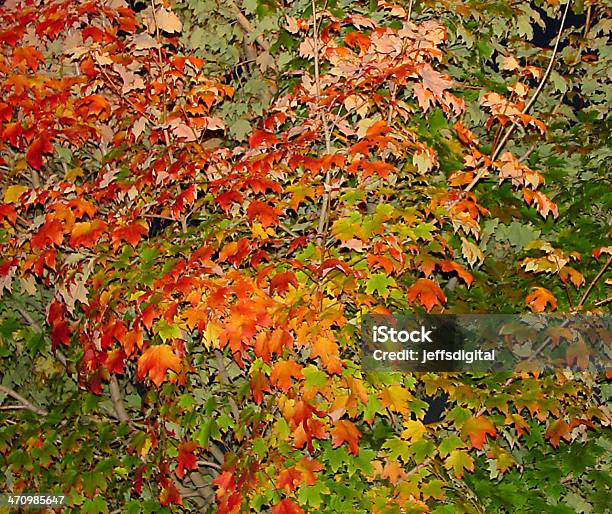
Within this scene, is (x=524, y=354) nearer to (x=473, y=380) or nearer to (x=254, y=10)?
(x=473, y=380)

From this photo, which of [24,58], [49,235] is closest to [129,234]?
[49,235]

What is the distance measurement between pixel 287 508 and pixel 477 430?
869 mm

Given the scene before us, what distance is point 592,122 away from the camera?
5.17 m

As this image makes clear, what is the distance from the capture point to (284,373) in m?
3.21

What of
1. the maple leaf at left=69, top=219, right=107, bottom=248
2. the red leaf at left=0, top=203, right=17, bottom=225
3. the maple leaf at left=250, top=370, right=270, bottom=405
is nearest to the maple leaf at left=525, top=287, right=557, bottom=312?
the maple leaf at left=250, top=370, right=270, bottom=405

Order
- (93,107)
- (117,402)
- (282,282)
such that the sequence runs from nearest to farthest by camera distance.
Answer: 1. (282,282)
2. (93,107)
3. (117,402)

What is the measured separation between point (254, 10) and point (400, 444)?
2.52m

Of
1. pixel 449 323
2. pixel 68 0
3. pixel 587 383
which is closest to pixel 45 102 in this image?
pixel 68 0

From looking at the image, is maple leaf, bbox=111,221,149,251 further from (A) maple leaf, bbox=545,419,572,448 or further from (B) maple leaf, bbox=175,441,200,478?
(A) maple leaf, bbox=545,419,572,448

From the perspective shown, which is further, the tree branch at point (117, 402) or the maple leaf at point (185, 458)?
the tree branch at point (117, 402)

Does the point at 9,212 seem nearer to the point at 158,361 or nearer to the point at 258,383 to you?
the point at 158,361

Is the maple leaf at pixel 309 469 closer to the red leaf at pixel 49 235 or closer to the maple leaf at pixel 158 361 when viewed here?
the maple leaf at pixel 158 361

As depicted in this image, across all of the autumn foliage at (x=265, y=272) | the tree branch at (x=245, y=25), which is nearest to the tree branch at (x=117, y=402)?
the autumn foliage at (x=265, y=272)

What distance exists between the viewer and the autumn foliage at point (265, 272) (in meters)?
3.30
